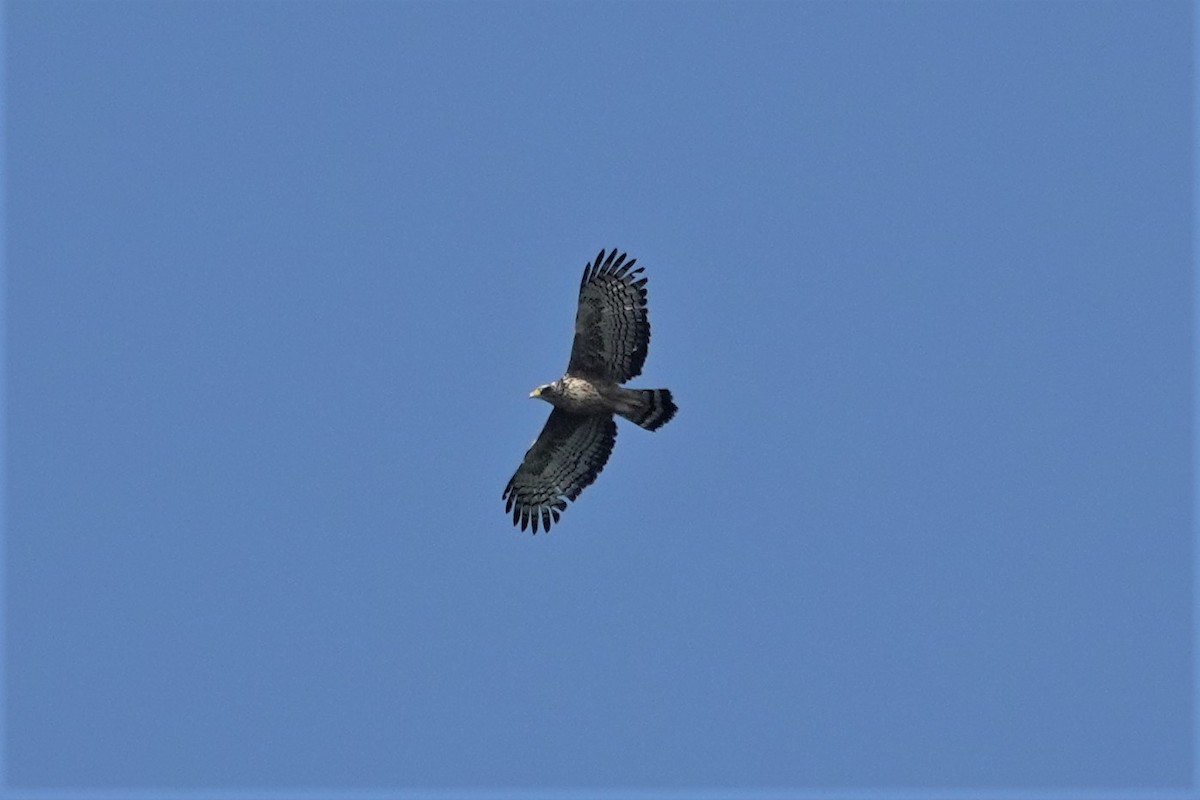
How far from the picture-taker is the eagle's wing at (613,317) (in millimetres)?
28500

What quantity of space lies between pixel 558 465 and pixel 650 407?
1.90 m

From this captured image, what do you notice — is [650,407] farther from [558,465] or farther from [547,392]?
[558,465]

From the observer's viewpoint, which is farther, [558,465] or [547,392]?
[558,465]

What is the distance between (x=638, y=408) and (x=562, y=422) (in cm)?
126

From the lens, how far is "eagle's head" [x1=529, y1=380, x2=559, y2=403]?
28.6 m

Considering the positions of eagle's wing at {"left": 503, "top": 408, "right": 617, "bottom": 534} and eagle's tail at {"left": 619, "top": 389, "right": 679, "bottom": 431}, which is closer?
eagle's tail at {"left": 619, "top": 389, "right": 679, "bottom": 431}

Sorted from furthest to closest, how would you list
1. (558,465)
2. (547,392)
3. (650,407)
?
1. (558,465)
2. (547,392)
3. (650,407)

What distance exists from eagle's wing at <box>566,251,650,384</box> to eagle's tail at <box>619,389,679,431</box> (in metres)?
0.30

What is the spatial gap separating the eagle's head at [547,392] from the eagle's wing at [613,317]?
49 centimetres

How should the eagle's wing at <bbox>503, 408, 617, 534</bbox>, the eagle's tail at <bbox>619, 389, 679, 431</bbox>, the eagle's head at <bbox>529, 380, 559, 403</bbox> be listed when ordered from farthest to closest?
the eagle's wing at <bbox>503, 408, 617, 534</bbox> → the eagle's head at <bbox>529, 380, 559, 403</bbox> → the eagle's tail at <bbox>619, 389, 679, 431</bbox>

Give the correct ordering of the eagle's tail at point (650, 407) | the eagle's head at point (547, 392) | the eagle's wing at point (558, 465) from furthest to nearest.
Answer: the eagle's wing at point (558, 465), the eagle's head at point (547, 392), the eagle's tail at point (650, 407)

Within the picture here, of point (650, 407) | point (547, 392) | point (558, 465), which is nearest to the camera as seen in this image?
point (650, 407)

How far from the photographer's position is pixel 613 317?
28516 mm

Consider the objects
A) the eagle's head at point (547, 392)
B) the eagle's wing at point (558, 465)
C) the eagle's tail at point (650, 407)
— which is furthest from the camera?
the eagle's wing at point (558, 465)
